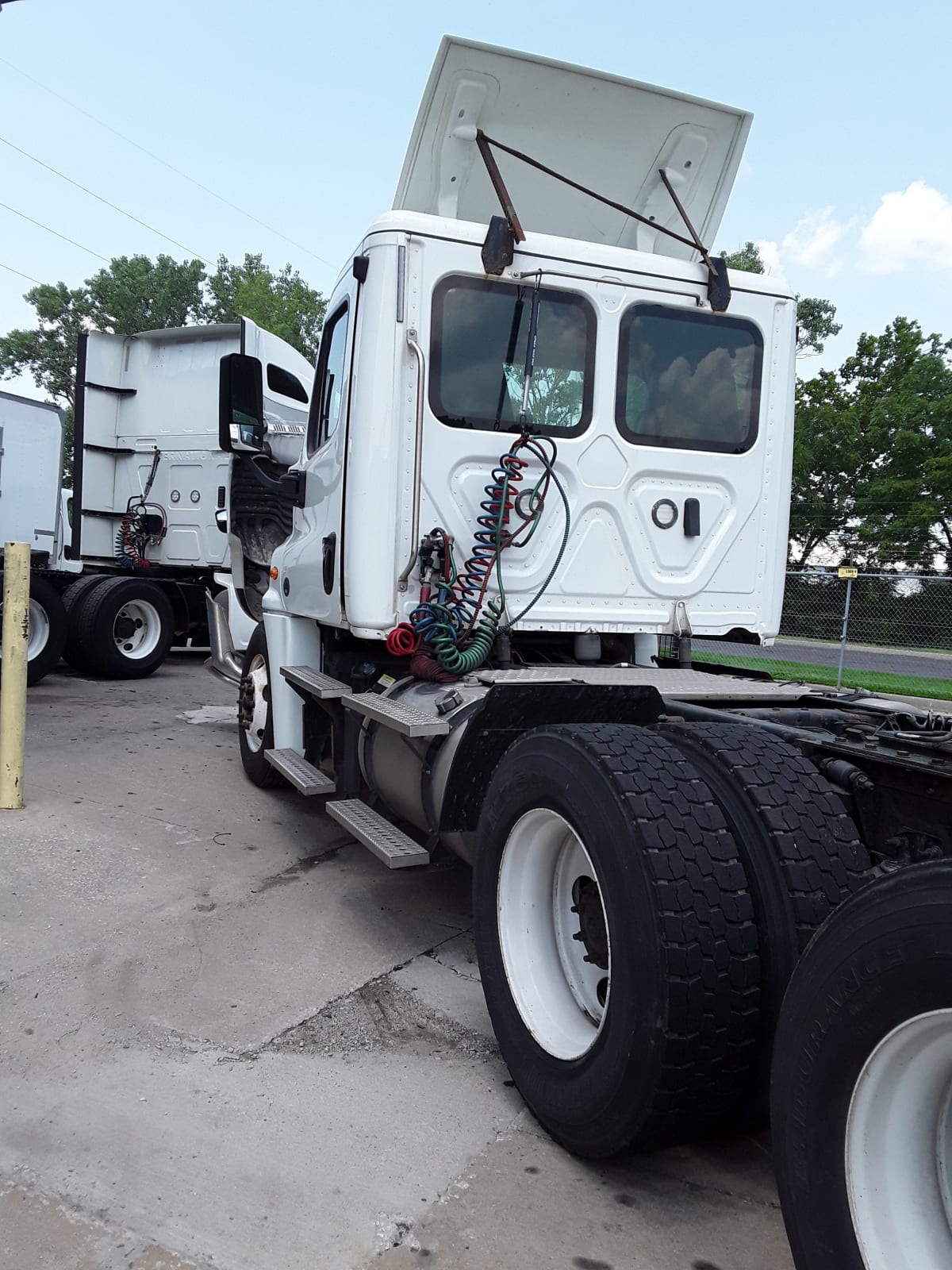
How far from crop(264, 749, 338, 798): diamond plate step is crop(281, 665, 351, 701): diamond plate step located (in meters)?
0.35

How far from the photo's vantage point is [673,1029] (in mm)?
1980

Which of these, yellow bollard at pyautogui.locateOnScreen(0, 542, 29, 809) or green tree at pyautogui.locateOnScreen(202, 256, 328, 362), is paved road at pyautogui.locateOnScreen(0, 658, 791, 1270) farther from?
green tree at pyautogui.locateOnScreen(202, 256, 328, 362)

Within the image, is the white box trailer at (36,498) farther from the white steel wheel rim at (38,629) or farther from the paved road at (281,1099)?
the paved road at (281,1099)

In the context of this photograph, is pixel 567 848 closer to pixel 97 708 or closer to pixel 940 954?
pixel 940 954

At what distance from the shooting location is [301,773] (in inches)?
179

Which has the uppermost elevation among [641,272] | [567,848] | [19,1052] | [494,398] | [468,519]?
[641,272]

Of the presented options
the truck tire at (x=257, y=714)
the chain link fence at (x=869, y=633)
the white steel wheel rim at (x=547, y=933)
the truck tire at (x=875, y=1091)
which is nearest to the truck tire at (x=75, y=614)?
the truck tire at (x=257, y=714)

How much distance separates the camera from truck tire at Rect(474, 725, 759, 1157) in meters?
2.01

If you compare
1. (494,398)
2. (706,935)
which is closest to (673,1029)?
(706,935)

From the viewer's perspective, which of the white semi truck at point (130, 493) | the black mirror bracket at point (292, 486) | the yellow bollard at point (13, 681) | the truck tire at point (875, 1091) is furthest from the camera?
the white semi truck at point (130, 493)

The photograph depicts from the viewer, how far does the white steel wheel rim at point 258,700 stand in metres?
5.79

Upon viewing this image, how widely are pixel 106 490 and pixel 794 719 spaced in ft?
36.4

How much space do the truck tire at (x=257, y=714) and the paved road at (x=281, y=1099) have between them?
116 cm

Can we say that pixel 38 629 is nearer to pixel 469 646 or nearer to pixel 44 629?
pixel 44 629
